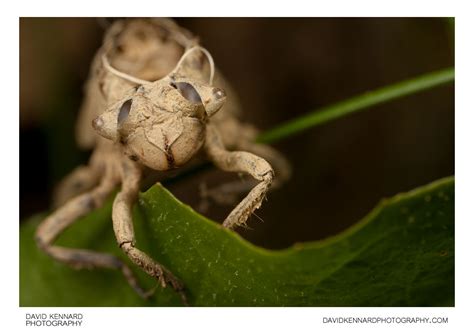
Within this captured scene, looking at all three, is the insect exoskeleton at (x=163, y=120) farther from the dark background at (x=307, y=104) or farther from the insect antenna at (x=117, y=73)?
the dark background at (x=307, y=104)

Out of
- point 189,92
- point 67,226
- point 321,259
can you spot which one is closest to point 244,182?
point 67,226

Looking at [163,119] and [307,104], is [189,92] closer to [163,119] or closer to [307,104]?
[163,119]

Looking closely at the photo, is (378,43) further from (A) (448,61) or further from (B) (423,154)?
(B) (423,154)

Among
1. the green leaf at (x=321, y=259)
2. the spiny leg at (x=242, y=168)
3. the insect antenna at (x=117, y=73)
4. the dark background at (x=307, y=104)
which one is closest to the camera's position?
the green leaf at (x=321, y=259)

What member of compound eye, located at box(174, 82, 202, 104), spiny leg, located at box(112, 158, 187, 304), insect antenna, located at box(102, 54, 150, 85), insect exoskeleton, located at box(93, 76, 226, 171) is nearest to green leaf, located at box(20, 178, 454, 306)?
spiny leg, located at box(112, 158, 187, 304)

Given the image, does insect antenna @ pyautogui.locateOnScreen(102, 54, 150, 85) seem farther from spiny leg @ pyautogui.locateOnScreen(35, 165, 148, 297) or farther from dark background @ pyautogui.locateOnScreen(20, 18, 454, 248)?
dark background @ pyautogui.locateOnScreen(20, 18, 454, 248)

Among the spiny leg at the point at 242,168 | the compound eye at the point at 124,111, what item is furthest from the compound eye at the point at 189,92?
the spiny leg at the point at 242,168
